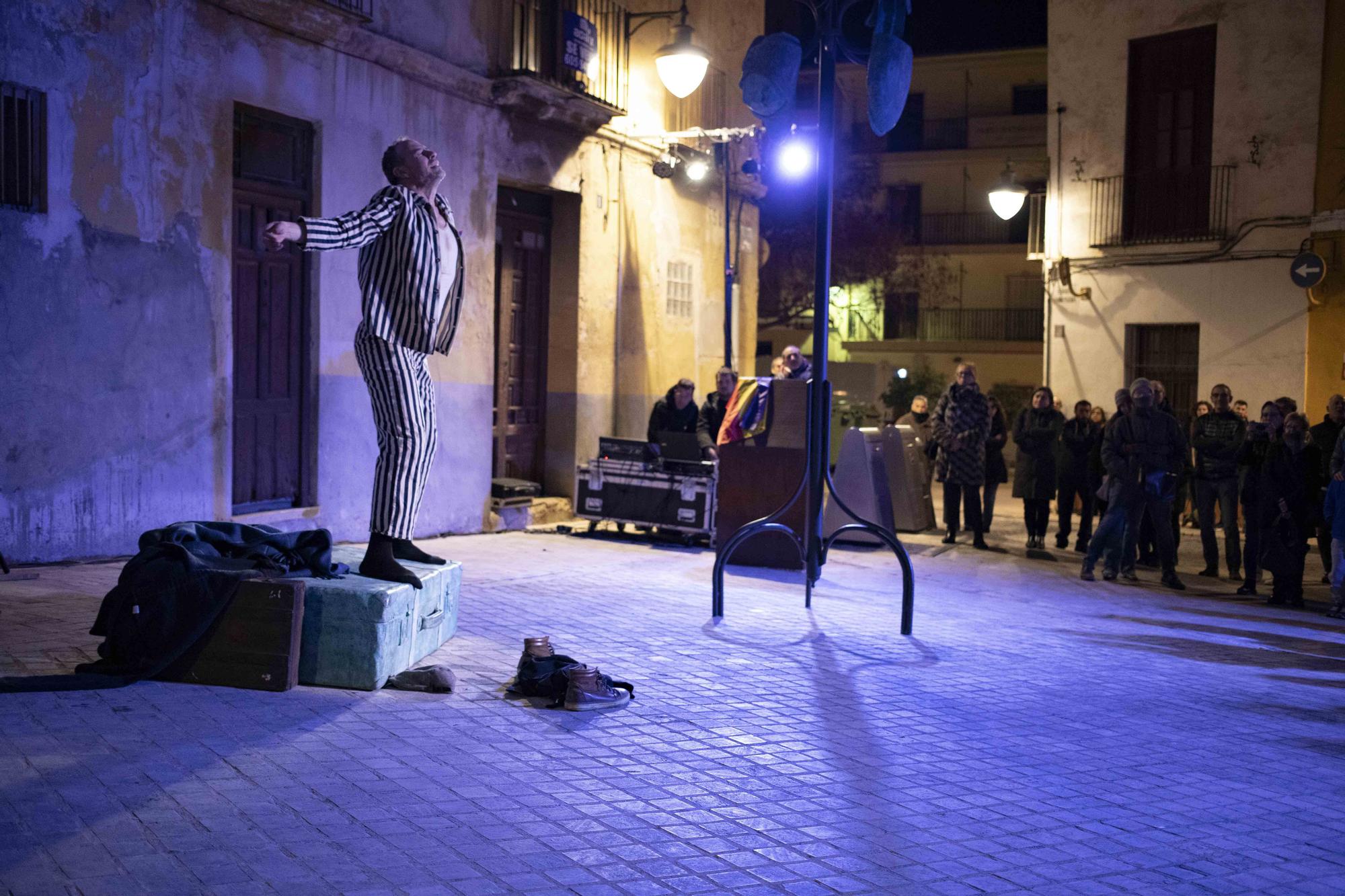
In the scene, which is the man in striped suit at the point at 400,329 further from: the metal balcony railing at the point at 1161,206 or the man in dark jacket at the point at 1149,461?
the metal balcony railing at the point at 1161,206

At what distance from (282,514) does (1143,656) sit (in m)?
7.04

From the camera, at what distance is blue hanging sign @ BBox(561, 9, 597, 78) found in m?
14.1

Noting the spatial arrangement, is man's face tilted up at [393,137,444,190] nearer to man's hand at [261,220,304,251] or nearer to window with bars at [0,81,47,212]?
man's hand at [261,220,304,251]

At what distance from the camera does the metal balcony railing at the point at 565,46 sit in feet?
44.9

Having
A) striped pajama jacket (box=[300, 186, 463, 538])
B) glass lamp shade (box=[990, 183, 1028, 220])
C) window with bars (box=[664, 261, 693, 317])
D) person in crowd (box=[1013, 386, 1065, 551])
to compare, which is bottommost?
person in crowd (box=[1013, 386, 1065, 551])

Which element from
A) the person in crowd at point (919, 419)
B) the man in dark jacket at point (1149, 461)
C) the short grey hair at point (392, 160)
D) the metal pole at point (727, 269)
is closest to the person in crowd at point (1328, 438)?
the man in dark jacket at point (1149, 461)

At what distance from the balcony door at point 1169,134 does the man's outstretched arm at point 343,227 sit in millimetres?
16526

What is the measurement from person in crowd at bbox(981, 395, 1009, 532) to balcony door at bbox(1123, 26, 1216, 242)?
6469 mm

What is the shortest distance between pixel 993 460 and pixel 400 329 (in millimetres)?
10556

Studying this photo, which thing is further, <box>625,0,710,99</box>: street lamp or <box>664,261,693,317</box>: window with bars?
<box>664,261,693,317</box>: window with bars

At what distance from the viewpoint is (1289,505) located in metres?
11.4

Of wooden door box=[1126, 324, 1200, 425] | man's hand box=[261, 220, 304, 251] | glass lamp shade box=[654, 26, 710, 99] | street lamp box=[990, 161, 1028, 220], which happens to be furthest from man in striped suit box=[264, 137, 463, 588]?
wooden door box=[1126, 324, 1200, 425]

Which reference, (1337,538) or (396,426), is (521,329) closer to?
(396,426)

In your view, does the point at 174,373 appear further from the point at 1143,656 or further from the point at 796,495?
the point at 1143,656
